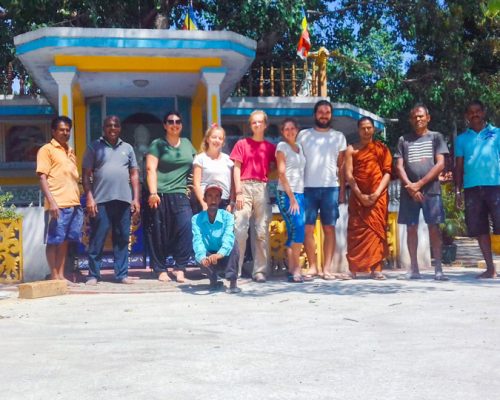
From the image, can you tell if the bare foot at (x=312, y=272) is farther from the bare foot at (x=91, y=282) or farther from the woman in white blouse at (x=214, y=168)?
the bare foot at (x=91, y=282)

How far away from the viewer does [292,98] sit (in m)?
15.5

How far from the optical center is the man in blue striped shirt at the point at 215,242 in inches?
263

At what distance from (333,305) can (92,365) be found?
8.09ft

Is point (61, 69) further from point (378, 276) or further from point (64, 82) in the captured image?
point (378, 276)

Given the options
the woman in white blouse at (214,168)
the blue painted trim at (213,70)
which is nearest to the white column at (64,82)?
the blue painted trim at (213,70)

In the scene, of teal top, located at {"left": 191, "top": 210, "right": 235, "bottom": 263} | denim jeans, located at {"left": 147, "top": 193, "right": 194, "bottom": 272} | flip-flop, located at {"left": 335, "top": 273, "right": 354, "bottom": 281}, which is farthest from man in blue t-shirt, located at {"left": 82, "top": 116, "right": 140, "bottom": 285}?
flip-flop, located at {"left": 335, "top": 273, "right": 354, "bottom": 281}

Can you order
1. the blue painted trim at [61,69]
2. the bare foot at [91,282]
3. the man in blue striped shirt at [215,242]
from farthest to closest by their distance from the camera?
the blue painted trim at [61,69]
the bare foot at [91,282]
the man in blue striped shirt at [215,242]

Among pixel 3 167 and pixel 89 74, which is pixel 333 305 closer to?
pixel 89 74

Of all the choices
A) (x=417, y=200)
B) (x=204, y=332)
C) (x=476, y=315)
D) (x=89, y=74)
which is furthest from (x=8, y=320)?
(x=89, y=74)

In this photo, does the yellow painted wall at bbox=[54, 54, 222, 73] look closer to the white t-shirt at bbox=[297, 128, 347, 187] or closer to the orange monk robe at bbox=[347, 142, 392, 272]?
the white t-shirt at bbox=[297, 128, 347, 187]

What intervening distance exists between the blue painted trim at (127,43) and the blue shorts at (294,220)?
3.36 meters

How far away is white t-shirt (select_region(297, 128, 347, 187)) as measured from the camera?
25.2 feet

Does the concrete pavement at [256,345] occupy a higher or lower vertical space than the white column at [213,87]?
lower

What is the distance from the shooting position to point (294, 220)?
749 cm
